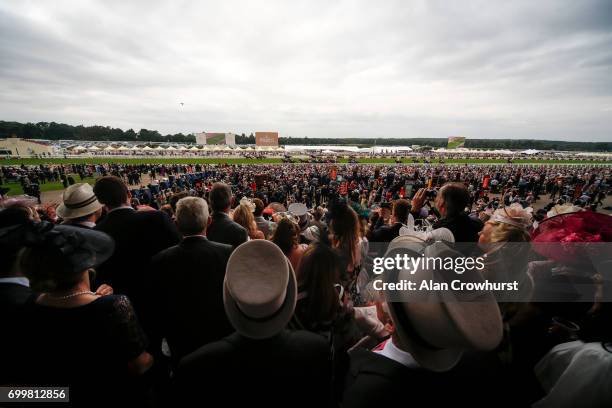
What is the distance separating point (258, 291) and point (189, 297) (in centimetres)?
112

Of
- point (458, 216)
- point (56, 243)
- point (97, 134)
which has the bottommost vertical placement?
point (458, 216)

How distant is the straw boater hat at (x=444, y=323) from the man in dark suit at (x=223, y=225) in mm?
2619

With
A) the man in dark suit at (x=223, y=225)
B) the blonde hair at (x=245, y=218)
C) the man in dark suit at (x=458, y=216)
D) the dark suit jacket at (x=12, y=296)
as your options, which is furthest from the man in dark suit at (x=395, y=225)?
the dark suit jacket at (x=12, y=296)

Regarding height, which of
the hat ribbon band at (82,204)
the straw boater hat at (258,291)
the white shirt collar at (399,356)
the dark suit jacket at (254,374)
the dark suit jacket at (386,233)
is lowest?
the dark suit jacket at (386,233)

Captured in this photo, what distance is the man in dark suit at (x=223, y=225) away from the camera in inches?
143

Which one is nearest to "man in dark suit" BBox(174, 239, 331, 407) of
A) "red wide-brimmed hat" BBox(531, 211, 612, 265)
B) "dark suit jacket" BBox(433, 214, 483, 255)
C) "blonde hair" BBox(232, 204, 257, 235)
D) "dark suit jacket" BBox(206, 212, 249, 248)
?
"dark suit jacket" BBox(206, 212, 249, 248)

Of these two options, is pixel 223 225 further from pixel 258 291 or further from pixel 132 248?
pixel 258 291

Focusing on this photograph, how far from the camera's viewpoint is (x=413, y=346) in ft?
4.40

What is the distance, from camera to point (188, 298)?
2.32 m

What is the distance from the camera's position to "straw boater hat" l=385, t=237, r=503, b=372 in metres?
1.21

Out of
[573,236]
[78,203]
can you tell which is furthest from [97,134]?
[573,236]

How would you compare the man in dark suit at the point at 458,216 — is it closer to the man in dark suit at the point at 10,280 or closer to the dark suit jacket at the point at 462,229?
the dark suit jacket at the point at 462,229

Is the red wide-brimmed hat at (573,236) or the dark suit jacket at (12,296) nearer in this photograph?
the dark suit jacket at (12,296)

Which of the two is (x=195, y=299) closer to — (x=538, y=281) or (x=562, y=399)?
(x=562, y=399)
